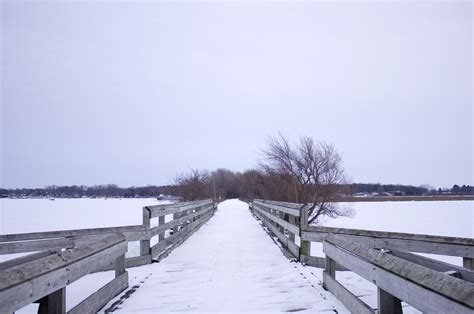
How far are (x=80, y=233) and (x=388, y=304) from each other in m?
4.74

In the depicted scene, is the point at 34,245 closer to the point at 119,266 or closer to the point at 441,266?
the point at 119,266

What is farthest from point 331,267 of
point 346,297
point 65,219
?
point 65,219

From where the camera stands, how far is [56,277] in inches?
107

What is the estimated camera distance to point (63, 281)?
283cm

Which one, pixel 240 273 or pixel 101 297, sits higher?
pixel 101 297

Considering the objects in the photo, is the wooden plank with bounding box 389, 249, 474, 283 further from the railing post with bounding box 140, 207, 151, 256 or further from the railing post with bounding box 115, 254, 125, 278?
the railing post with bounding box 140, 207, 151, 256

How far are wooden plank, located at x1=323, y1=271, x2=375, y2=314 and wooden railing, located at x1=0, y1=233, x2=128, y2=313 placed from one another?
2361 mm

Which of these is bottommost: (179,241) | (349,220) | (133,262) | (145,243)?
(349,220)

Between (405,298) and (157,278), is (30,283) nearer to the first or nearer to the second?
(405,298)

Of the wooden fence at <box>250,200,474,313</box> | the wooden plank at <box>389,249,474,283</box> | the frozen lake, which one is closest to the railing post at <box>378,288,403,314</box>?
the wooden fence at <box>250,200,474,313</box>

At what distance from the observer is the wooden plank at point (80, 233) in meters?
5.22

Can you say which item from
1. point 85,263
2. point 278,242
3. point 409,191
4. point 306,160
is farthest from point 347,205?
point 409,191

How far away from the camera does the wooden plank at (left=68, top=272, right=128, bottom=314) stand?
330 cm

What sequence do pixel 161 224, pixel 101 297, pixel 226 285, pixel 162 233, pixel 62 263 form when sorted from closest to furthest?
1. pixel 62 263
2. pixel 101 297
3. pixel 226 285
4. pixel 162 233
5. pixel 161 224
